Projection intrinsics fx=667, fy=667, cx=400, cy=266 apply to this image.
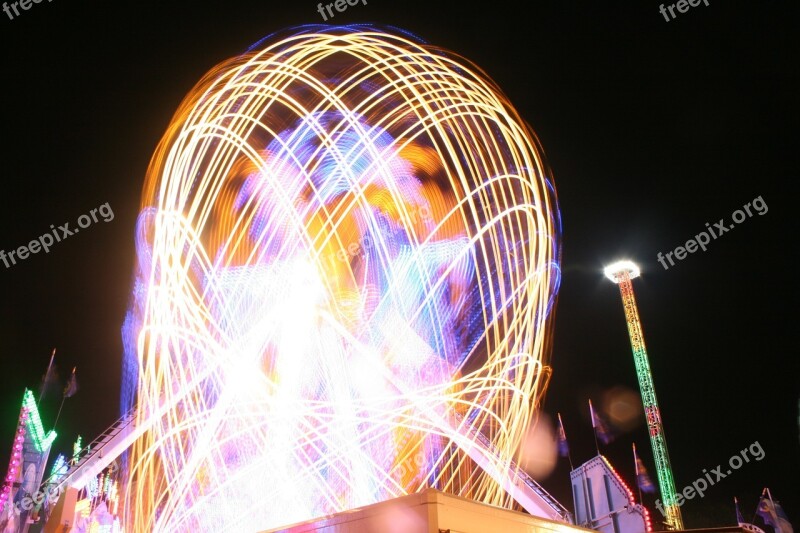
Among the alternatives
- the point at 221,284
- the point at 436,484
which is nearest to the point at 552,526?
the point at 436,484

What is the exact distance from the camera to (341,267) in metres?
19.2

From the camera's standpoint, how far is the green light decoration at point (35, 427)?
35969 millimetres

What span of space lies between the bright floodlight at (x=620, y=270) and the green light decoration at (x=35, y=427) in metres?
33.2

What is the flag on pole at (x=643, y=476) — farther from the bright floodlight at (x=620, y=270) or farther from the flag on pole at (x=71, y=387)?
the flag on pole at (x=71, y=387)

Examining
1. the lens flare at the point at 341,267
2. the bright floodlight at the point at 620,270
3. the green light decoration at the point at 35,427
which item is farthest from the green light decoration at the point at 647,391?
the green light decoration at the point at 35,427

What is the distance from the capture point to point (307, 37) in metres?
17.4

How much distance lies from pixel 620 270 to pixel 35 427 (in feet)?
114

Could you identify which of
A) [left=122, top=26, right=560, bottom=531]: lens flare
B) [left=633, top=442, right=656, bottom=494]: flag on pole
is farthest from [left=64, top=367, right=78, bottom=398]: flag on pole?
[left=633, top=442, right=656, bottom=494]: flag on pole

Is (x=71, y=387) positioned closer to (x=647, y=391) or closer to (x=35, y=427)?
(x=35, y=427)

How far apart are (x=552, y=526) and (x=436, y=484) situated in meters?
8.43


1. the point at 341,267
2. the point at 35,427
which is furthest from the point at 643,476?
the point at 35,427

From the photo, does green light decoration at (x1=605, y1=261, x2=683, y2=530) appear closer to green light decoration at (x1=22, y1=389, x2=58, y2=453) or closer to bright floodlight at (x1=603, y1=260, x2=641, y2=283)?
bright floodlight at (x1=603, y1=260, x2=641, y2=283)

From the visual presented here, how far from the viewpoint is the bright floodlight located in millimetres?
39188

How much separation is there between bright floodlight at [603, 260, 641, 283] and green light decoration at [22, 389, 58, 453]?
33165mm
